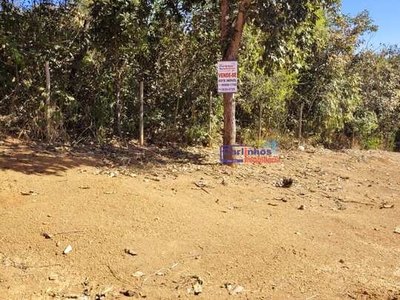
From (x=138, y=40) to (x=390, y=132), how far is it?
36.9 ft

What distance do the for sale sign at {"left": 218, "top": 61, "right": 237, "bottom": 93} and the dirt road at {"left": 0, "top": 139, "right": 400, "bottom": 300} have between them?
1.46m

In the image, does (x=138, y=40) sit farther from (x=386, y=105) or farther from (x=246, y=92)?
(x=386, y=105)

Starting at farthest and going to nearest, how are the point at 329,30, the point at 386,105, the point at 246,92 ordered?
the point at 386,105, the point at 329,30, the point at 246,92

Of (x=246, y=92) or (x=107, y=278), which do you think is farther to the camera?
(x=246, y=92)

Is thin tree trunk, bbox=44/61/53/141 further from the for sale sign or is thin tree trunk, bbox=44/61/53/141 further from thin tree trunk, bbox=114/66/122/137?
the for sale sign

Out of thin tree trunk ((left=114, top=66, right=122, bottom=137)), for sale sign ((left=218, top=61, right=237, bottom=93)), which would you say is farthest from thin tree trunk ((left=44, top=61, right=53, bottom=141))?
for sale sign ((left=218, top=61, right=237, bottom=93))

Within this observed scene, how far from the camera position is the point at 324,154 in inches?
421

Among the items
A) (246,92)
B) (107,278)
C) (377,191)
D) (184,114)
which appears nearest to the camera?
(107,278)

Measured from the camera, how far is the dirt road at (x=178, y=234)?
11.1 ft

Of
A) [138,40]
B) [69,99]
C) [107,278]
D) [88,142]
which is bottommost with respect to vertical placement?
[107,278]

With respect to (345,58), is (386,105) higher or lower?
lower

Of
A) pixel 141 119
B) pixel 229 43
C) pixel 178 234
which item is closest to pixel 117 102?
pixel 141 119

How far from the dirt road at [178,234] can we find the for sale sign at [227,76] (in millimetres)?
1456

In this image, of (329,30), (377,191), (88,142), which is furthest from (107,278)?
(329,30)
